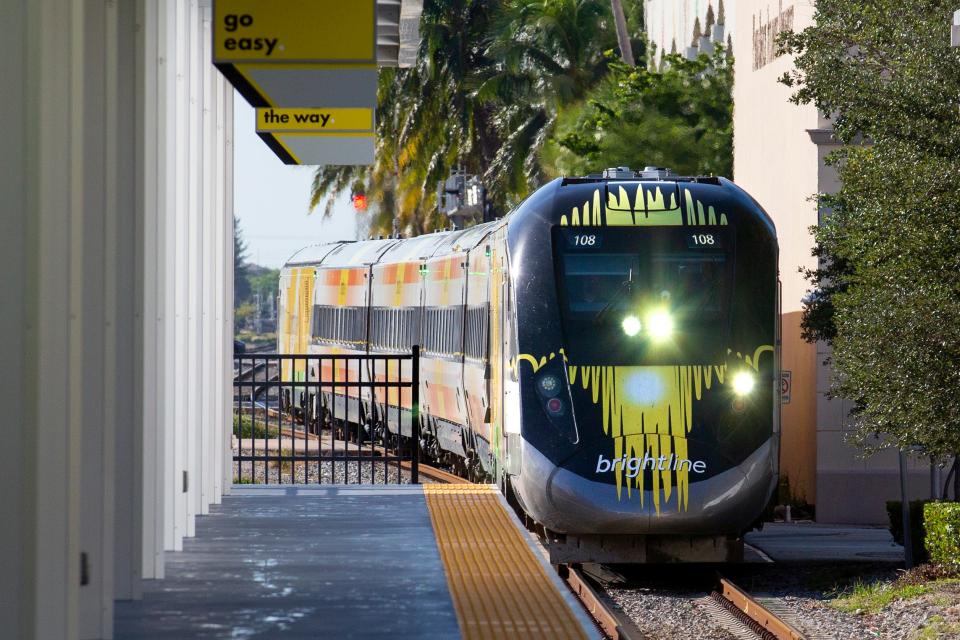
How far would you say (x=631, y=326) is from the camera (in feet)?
45.8

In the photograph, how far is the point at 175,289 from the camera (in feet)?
30.6

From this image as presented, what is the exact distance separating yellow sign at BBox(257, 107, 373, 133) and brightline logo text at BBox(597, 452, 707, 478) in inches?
135

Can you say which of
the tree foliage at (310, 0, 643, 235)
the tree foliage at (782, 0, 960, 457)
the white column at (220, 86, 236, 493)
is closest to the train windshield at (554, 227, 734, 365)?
the white column at (220, 86, 236, 493)

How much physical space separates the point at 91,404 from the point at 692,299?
8285mm

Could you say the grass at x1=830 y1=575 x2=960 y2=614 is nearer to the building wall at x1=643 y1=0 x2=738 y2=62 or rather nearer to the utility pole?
the building wall at x1=643 y1=0 x2=738 y2=62

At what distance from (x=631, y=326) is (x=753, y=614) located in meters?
2.64

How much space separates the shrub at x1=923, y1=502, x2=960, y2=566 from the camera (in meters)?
16.2

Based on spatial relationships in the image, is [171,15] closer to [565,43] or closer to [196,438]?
[196,438]

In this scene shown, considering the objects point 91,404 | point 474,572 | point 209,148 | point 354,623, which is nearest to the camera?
point 91,404

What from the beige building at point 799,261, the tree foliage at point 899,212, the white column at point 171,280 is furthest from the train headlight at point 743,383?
the beige building at point 799,261

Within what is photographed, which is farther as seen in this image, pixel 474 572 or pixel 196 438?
pixel 196 438

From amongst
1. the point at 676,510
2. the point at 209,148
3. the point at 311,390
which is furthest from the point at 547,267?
the point at 311,390

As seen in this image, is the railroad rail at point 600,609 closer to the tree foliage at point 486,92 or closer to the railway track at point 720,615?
the railway track at point 720,615

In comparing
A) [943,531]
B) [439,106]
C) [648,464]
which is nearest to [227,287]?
[648,464]
